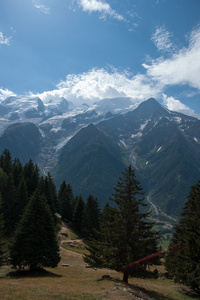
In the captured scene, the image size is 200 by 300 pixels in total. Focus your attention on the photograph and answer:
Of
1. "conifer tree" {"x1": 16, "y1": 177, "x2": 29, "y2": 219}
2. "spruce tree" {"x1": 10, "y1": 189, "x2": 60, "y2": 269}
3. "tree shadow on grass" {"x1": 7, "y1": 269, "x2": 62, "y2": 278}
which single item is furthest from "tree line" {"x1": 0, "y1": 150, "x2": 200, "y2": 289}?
"conifer tree" {"x1": 16, "y1": 177, "x2": 29, "y2": 219}

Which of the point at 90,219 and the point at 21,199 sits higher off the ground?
the point at 21,199

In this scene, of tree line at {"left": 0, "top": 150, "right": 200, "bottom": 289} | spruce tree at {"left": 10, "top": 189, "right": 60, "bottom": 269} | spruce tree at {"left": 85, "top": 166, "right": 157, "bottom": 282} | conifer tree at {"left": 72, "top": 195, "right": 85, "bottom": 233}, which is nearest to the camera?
spruce tree at {"left": 85, "top": 166, "right": 157, "bottom": 282}

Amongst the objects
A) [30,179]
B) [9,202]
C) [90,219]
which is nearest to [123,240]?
[9,202]

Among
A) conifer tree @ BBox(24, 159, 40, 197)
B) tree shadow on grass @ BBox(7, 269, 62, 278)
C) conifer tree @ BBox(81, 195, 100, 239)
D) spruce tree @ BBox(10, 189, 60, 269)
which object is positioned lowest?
tree shadow on grass @ BBox(7, 269, 62, 278)

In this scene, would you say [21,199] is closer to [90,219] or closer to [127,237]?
[90,219]

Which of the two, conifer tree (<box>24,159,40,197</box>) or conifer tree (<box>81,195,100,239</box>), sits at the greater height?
conifer tree (<box>24,159,40,197</box>)

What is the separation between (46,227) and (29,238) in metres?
3.39

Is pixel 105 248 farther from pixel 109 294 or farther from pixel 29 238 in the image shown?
pixel 29 238

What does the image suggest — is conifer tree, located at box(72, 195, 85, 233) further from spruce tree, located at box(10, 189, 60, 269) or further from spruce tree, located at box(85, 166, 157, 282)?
spruce tree, located at box(85, 166, 157, 282)

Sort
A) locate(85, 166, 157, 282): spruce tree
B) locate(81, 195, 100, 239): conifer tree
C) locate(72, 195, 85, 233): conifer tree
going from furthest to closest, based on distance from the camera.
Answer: locate(72, 195, 85, 233): conifer tree < locate(81, 195, 100, 239): conifer tree < locate(85, 166, 157, 282): spruce tree

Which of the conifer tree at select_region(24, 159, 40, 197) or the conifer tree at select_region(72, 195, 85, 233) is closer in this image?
→ the conifer tree at select_region(24, 159, 40, 197)

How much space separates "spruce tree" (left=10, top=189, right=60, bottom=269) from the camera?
3225cm

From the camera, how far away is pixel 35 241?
3312cm

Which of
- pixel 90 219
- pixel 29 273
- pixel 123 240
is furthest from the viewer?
pixel 90 219
